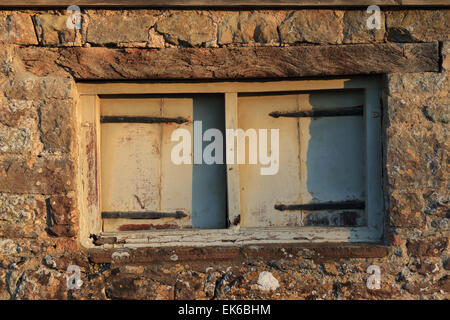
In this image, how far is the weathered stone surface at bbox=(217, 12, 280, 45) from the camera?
10.2ft

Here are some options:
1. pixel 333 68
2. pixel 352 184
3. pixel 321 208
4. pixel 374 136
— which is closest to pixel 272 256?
pixel 321 208

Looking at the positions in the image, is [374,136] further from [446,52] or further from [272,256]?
[272,256]

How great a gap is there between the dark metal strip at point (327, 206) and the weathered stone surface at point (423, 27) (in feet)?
3.54

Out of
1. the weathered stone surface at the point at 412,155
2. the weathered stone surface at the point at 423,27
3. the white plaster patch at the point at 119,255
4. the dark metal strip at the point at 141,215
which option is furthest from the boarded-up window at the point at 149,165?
the weathered stone surface at the point at 423,27

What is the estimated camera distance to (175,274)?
122 inches

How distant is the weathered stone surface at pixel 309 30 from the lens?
3.11 m

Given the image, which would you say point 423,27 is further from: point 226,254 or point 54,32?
point 54,32

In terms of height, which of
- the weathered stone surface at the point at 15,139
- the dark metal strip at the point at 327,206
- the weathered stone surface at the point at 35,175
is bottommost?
the dark metal strip at the point at 327,206

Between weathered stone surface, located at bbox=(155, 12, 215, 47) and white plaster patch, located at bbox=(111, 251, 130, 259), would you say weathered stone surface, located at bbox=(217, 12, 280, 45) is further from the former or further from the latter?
white plaster patch, located at bbox=(111, 251, 130, 259)

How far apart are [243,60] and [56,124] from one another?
4.00ft

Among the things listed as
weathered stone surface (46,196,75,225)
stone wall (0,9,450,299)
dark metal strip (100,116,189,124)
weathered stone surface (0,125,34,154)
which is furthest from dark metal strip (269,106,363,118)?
weathered stone surface (0,125,34,154)

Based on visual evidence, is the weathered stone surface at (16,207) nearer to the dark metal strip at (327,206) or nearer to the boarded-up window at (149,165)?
the boarded-up window at (149,165)

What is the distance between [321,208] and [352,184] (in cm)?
26

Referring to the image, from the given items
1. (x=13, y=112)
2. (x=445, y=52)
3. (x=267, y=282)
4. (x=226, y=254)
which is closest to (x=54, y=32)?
(x=13, y=112)
